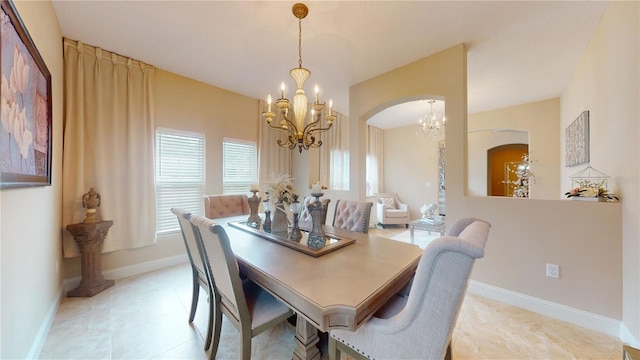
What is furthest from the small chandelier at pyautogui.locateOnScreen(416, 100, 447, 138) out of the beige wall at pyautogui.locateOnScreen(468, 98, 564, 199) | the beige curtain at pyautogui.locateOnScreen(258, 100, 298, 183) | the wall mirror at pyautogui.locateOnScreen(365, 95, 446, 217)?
the beige curtain at pyautogui.locateOnScreen(258, 100, 298, 183)

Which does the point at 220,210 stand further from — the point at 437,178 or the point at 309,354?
the point at 437,178

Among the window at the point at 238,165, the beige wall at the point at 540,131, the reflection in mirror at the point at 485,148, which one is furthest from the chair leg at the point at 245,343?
the reflection in mirror at the point at 485,148

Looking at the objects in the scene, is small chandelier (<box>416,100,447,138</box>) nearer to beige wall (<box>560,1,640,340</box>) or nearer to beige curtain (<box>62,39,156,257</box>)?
beige wall (<box>560,1,640,340</box>)

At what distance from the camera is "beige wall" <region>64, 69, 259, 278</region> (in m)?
2.98

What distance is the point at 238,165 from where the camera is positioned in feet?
13.4

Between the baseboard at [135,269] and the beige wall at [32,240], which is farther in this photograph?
the baseboard at [135,269]

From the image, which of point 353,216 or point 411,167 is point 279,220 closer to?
point 353,216

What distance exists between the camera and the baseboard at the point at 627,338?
5.33 ft

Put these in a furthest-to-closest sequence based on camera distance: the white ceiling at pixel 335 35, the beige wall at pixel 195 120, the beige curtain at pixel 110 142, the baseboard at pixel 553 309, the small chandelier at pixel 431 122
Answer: the small chandelier at pixel 431 122 < the beige wall at pixel 195 120 < the beige curtain at pixel 110 142 < the white ceiling at pixel 335 35 < the baseboard at pixel 553 309

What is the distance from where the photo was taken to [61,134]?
2.42 metres

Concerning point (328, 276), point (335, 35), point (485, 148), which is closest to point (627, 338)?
point (328, 276)

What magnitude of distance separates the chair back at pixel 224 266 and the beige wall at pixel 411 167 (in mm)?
5699

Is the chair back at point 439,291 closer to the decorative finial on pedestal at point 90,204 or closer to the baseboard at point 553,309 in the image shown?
the baseboard at point 553,309

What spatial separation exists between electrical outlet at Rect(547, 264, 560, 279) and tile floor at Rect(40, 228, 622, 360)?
390 mm
